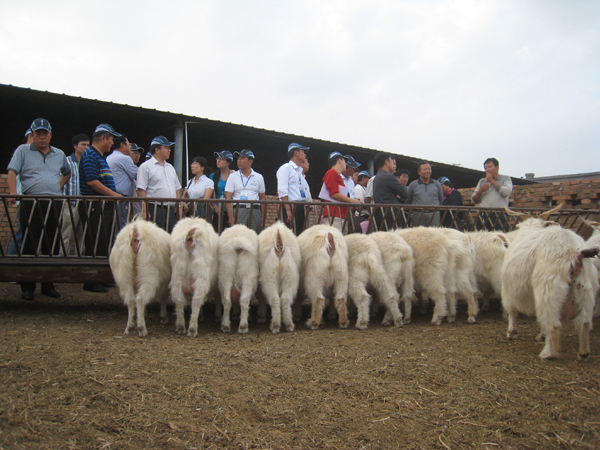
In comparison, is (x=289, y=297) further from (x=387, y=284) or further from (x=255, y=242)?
(x=387, y=284)

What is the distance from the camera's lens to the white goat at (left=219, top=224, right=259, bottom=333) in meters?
5.29

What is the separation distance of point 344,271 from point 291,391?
233 centimetres

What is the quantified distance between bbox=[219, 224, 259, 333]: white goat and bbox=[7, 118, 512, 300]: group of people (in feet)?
3.71

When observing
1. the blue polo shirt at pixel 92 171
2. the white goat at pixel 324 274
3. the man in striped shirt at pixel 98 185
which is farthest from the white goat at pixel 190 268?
the blue polo shirt at pixel 92 171

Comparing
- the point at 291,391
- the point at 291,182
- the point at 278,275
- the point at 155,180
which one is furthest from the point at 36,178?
the point at 291,391

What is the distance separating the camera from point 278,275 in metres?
5.44

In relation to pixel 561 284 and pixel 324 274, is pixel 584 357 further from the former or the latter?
pixel 324 274

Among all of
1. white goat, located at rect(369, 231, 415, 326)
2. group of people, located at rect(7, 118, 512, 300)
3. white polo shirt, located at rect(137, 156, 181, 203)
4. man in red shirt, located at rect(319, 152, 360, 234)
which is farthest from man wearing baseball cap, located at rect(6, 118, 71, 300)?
white goat, located at rect(369, 231, 415, 326)

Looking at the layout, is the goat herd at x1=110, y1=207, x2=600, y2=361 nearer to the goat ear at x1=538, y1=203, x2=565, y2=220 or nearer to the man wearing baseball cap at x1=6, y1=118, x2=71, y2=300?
the goat ear at x1=538, y1=203, x2=565, y2=220

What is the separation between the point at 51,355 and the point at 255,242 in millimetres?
2602

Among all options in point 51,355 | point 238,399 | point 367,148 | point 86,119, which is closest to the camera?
point 238,399

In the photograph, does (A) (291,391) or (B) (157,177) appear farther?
(B) (157,177)

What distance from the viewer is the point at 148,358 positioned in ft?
13.5

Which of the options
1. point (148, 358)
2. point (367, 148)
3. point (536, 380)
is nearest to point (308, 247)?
point (148, 358)
